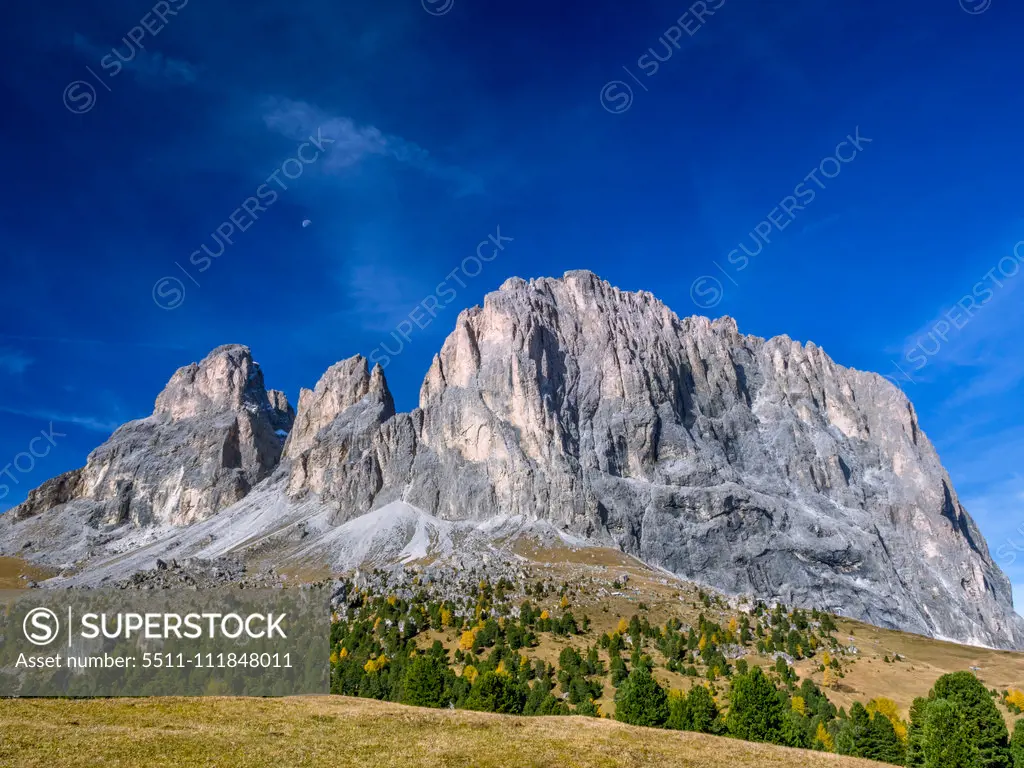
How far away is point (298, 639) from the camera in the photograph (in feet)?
376

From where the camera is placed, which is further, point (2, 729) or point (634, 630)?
point (634, 630)

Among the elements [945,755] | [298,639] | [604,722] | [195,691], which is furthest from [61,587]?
[945,755]

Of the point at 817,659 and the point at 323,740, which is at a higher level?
the point at 323,740

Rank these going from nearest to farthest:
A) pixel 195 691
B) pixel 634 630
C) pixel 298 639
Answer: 1. pixel 195 691
2. pixel 634 630
3. pixel 298 639

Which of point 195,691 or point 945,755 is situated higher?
point 195,691

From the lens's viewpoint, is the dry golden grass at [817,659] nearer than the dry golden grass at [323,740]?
No

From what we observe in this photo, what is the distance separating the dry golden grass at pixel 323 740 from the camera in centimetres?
3306

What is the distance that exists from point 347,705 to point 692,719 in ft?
94.4

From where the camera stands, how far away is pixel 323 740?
3747cm

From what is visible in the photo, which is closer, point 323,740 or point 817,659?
point 323,740

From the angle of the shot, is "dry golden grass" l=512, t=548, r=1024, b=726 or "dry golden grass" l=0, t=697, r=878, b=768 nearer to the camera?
"dry golden grass" l=0, t=697, r=878, b=768

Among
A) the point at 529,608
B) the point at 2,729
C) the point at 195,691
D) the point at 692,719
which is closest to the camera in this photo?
the point at 2,729

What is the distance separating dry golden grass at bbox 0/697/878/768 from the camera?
33.1m

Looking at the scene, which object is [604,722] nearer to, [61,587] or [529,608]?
[529,608]
